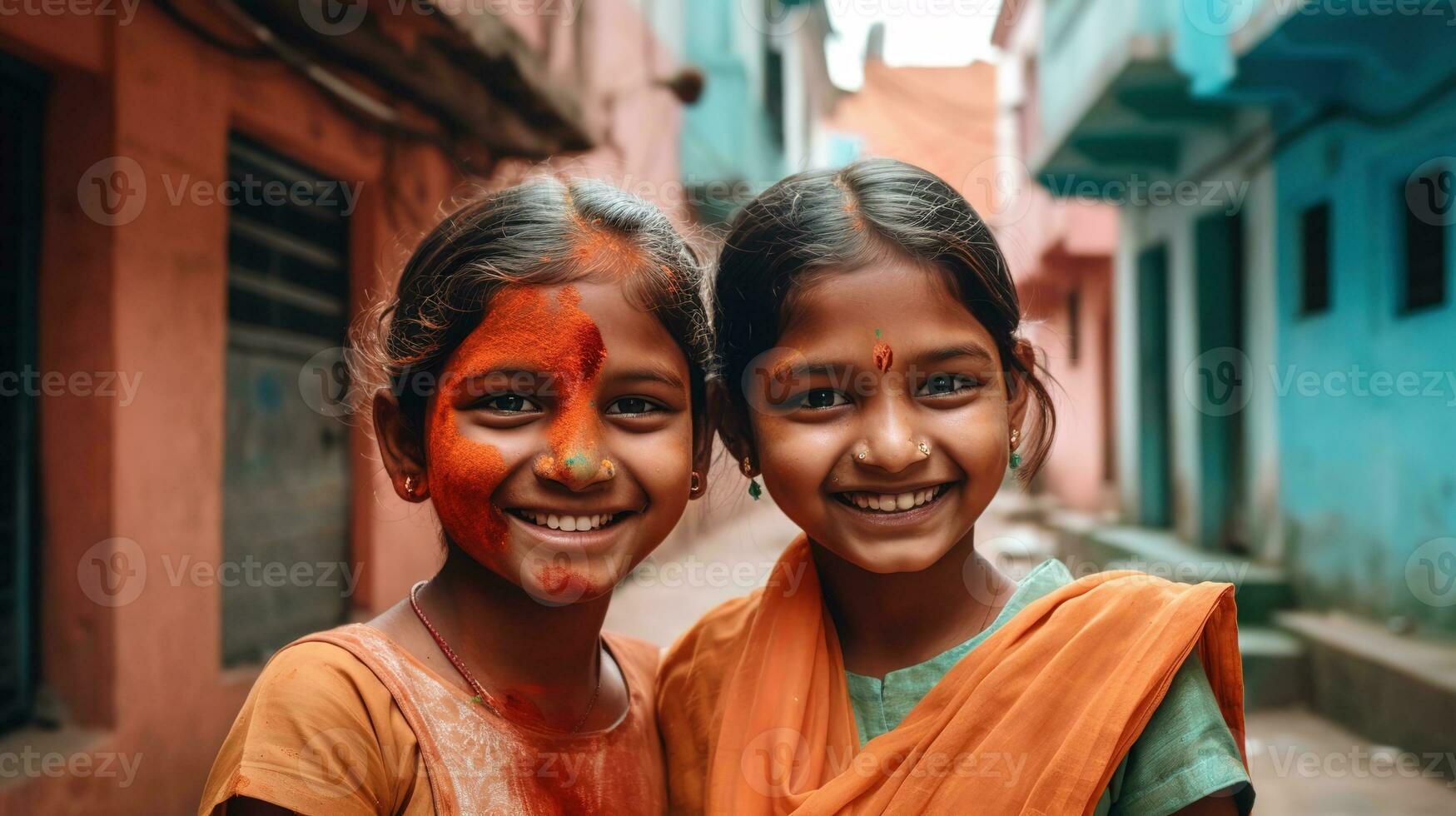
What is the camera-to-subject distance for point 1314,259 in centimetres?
682

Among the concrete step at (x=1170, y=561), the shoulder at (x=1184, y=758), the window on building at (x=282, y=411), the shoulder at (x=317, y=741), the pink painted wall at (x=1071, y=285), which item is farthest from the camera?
the pink painted wall at (x=1071, y=285)

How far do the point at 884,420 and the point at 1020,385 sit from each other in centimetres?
38

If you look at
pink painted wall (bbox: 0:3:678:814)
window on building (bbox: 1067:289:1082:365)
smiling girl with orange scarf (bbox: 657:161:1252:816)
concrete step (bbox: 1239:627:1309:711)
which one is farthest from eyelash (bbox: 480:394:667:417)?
window on building (bbox: 1067:289:1082:365)

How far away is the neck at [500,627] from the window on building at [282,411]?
317cm

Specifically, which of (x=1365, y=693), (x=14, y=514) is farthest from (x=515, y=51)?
(x=1365, y=693)

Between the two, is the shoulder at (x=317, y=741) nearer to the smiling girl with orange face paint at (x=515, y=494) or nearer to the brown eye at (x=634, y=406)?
the smiling girl with orange face paint at (x=515, y=494)

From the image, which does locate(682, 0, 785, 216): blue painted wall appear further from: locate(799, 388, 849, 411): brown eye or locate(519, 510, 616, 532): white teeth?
locate(519, 510, 616, 532): white teeth

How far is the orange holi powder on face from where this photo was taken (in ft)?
5.13

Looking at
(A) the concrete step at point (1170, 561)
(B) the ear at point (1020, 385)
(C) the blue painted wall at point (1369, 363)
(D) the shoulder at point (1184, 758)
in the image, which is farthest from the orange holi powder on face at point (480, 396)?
(C) the blue painted wall at point (1369, 363)

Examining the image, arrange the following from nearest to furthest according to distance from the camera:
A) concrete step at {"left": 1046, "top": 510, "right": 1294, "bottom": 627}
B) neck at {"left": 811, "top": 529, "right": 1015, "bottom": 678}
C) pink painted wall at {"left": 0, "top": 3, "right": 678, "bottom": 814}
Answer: neck at {"left": 811, "top": 529, "right": 1015, "bottom": 678} < pink painted wall at {"left": 0, "top": 3, "right": 678, "bottom": 814} < concrete step at {"left": 1046, "top": 510, "right": 1294, "bottom": 627}

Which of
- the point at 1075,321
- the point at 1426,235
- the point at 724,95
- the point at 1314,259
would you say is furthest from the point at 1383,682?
the point at 724,95

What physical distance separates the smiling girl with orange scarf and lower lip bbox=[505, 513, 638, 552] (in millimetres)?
289

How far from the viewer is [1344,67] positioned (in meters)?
6.27

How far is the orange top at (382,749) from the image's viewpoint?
1376 mm
